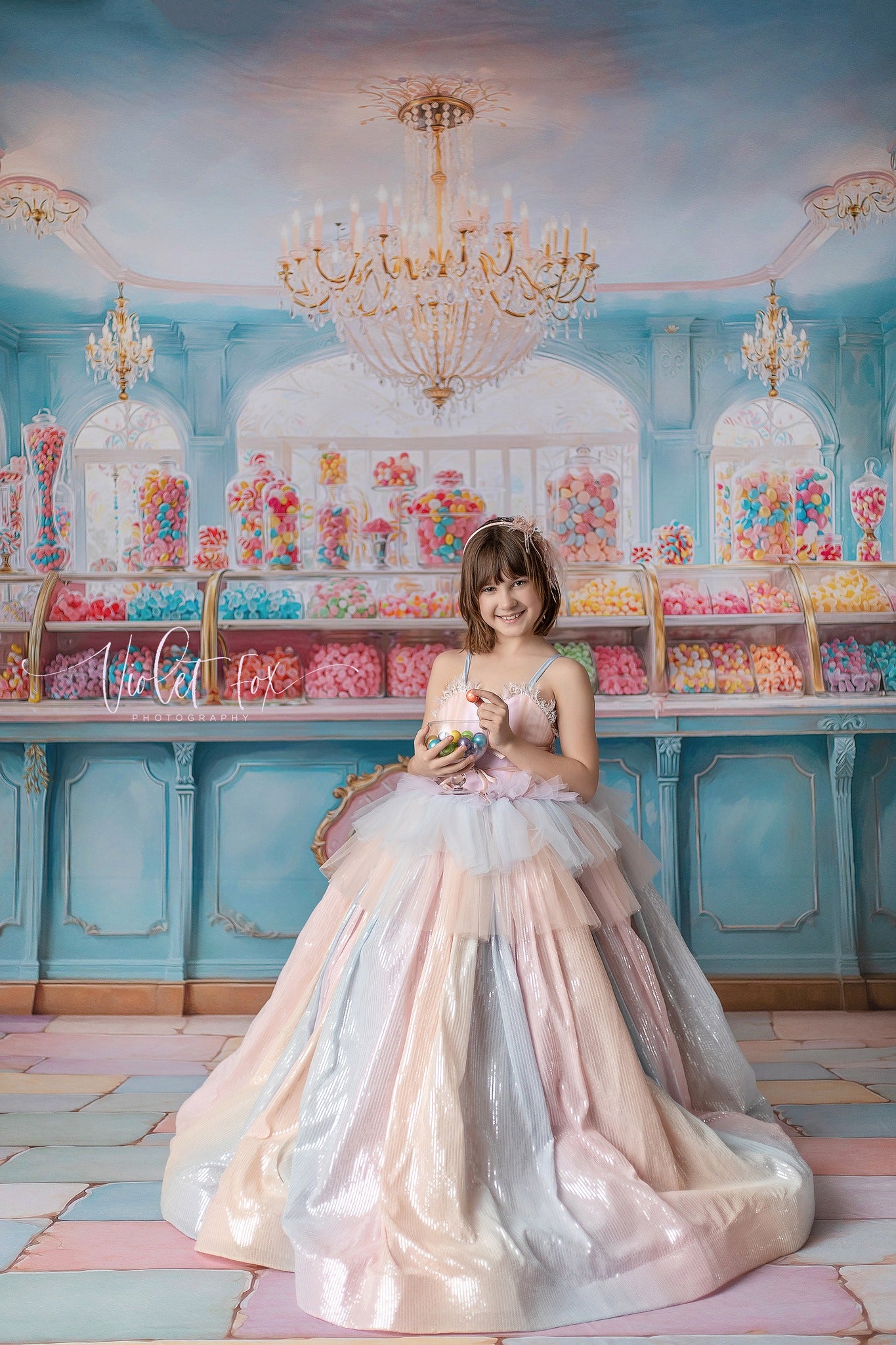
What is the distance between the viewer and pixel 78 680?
3418 millimetres

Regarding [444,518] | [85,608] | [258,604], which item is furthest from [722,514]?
[85,608]

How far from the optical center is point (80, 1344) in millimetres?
1492

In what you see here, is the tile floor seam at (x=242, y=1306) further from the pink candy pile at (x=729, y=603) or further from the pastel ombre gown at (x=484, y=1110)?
the pink candy pile at (x=729, y=603)

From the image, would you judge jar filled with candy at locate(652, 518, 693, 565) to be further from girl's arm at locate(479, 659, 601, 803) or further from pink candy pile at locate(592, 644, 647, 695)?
girl's arm at locate(479, 659, 601, 803)

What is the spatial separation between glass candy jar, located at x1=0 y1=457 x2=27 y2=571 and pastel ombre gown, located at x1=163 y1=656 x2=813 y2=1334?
208 cm

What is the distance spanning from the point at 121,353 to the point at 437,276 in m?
1.10

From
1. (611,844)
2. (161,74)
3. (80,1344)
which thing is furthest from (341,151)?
(80,1344)

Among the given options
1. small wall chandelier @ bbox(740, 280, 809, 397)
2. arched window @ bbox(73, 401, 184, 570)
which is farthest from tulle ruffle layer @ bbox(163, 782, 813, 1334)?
small wall chandelier @ bbox(740, 280, 809, 397)

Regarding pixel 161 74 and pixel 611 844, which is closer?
pixel 611 844

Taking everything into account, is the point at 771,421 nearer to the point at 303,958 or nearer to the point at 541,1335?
the point at 303,958

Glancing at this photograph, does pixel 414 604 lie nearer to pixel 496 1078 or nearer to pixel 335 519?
pixel 335 519

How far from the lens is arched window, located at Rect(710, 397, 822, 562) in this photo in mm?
3531

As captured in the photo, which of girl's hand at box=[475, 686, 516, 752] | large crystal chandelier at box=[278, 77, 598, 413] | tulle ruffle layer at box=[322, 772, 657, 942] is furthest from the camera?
large crystal chandelier at box=[278, 77, 598, 413]

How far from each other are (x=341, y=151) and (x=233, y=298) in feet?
1.95
